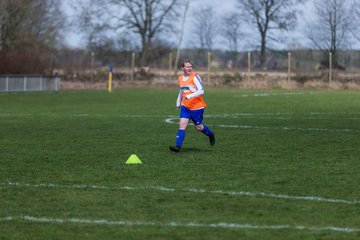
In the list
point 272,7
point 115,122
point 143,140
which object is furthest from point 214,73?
point 143,140

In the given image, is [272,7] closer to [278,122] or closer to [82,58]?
[82,58]

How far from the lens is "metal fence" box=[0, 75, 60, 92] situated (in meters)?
45.6

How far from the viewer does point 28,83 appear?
47.8 meters

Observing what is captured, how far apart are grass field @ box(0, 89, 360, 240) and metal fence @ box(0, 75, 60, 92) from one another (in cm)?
2440

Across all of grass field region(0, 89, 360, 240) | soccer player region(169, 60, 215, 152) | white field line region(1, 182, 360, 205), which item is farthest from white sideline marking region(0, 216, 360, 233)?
soccer player region(169, 60, 215, 152)

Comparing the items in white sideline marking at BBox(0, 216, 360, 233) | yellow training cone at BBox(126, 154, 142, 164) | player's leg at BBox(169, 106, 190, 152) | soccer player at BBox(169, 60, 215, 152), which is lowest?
white sideline marking at BBox(0, 216, 360, 233)

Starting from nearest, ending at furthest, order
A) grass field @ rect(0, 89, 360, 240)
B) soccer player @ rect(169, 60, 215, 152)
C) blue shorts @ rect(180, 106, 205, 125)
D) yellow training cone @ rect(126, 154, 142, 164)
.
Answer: grass field @ rect(0, 89, 360, 240) → yellow training cone @ rect(126, 154, 142, 164) → soccer player @ rect(169, 60, 215, 152) → blue shorts @ rect(180, 106, 205, 125)

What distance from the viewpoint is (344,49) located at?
63.6m

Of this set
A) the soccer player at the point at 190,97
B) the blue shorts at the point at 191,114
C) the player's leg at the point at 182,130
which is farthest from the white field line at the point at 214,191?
the blue shorts at the point at 191,114

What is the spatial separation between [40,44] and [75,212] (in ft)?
179

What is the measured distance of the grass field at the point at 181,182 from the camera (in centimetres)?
811

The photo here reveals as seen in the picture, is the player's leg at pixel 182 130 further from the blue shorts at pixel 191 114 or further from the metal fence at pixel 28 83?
the metal fence at pixel 28 83

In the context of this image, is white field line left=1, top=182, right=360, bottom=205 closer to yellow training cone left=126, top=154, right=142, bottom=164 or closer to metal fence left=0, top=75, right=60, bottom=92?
yellow training cone left=126, top=154, right=142, bottom=164

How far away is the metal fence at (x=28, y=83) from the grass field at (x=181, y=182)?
961 inches
